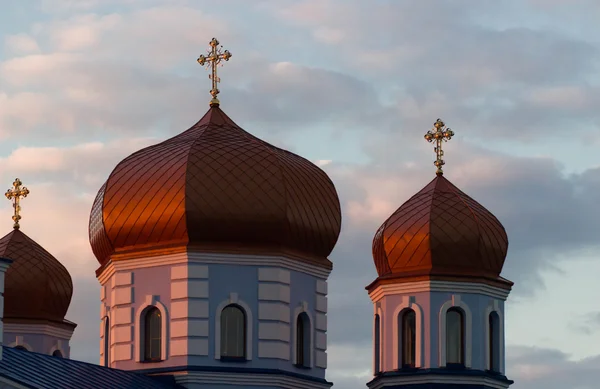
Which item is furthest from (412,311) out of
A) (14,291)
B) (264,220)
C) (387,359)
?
(14,291)

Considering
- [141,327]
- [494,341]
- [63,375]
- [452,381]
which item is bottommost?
[63,375]

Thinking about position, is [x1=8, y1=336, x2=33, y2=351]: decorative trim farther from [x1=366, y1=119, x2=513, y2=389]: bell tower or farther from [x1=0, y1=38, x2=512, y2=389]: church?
[x1=366, y1=119, x2=513, y2=389]: bell tower

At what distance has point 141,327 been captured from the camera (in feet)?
148

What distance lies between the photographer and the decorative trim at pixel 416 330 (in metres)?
48.3

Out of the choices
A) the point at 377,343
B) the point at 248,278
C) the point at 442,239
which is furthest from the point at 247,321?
the point at 442,239

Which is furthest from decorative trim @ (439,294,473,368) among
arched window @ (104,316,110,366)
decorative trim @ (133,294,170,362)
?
arched window @ (104,316,110,366)

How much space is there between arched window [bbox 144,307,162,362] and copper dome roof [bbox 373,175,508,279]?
6977mm

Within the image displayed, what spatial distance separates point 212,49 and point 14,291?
892 centimetres

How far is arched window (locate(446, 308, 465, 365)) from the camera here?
158 feet

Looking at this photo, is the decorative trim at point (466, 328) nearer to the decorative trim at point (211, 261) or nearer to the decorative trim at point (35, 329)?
the decorative trim at point (211, 261)

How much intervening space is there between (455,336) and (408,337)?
4.04ft

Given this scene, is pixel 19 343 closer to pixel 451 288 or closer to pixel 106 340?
pixel 106 340

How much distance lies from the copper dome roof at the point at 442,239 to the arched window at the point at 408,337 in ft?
3.26

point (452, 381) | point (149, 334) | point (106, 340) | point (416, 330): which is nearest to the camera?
point (149, 334)
